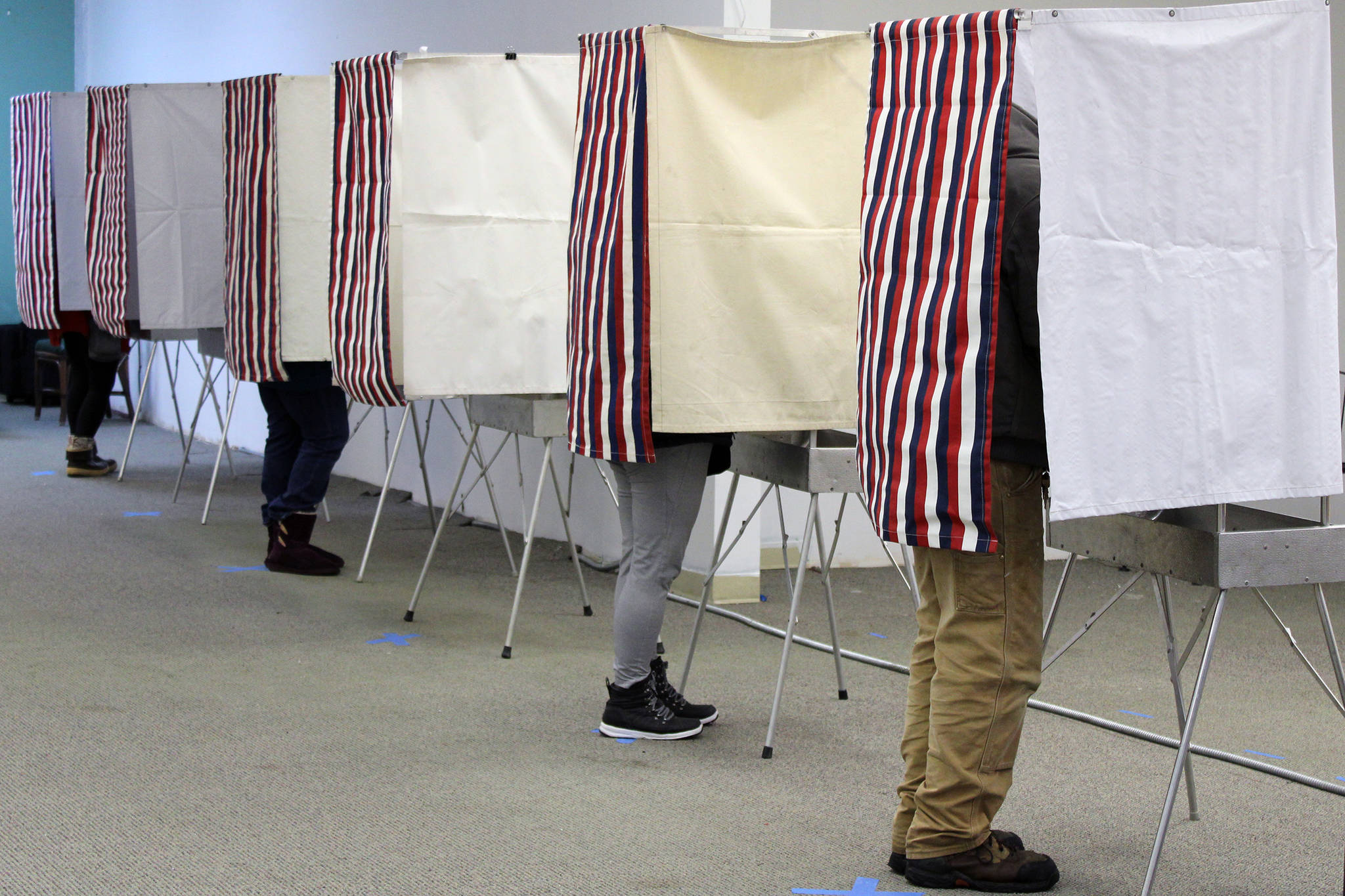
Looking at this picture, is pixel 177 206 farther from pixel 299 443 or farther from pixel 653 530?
pixel 653 530

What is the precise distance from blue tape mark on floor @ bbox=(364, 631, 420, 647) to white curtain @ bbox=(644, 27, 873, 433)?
1.40 meters

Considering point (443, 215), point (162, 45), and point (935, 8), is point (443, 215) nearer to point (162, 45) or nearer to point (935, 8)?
point (935, 8)

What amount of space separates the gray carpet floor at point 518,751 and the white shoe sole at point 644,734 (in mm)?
26

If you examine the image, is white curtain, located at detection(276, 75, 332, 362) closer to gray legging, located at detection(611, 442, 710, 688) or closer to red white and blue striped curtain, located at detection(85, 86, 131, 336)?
red white and blue striped curtain, located at detection(85, 86, 131, 336)

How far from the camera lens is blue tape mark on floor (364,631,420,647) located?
12.4ft

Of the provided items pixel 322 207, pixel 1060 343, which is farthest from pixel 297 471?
pixel 1060 343

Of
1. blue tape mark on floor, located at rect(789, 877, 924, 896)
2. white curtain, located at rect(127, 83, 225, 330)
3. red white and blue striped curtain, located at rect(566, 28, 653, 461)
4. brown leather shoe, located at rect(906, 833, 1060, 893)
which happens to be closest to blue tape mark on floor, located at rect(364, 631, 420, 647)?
red white and blue striped curtain, located at rect(566, 28, 653, 461)

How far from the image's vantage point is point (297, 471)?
4.54 m

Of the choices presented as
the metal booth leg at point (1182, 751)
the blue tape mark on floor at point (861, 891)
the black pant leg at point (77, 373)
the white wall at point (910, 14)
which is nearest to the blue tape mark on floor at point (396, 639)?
the blue tape mark on floor at point (861, 891)

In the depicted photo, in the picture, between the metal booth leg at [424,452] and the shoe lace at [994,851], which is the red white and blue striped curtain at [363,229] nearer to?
the metal booth leg at [424,452]

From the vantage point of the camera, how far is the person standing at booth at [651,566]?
2.88m

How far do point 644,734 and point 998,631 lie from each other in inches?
43.2

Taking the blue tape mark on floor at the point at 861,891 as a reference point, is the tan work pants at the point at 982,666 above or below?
above

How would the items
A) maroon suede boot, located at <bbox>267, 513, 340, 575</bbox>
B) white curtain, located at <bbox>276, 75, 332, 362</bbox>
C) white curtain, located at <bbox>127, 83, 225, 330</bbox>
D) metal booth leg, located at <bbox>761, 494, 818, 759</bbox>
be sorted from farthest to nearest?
white curtain, located at <bbox>127, 83, 225, 330</bbox>
maroon suede boot, located at <bbox>267, 513, 340, 575</bbox>
white curtain, located at <bbox>276, 75, 332, 362</bbox>
metal booth leg, located at <bbox>761, 494, 818, 759</bbox>
